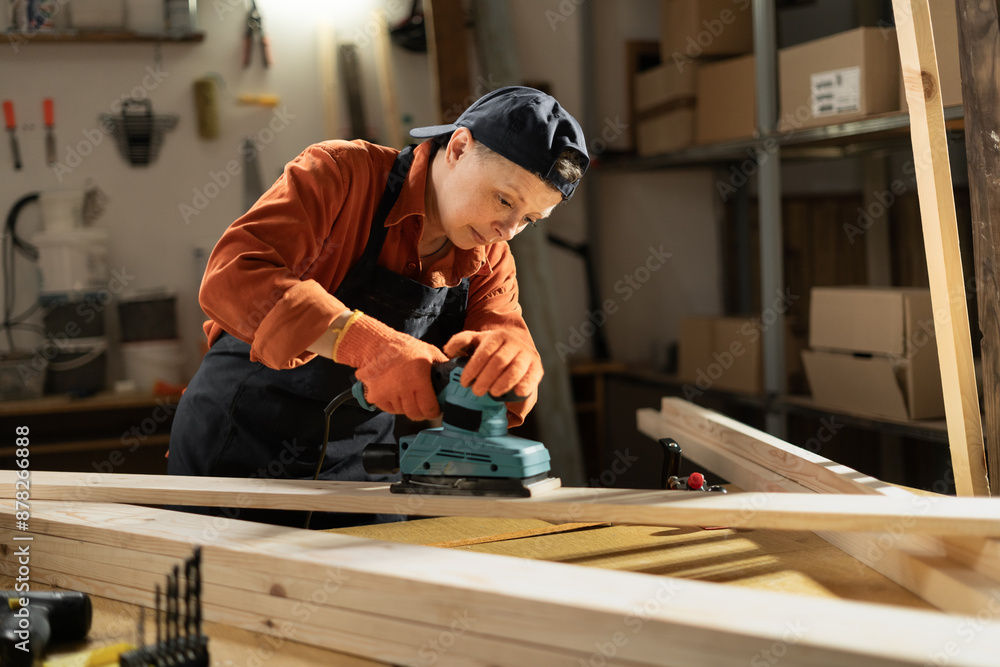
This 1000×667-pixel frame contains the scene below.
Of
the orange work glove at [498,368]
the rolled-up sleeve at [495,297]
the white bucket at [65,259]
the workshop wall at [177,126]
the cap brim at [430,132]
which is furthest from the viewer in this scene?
the workshop wall at [177,126]

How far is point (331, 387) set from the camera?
1.77 m

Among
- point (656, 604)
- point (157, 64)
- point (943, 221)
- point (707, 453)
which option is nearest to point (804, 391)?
point (707, 453)

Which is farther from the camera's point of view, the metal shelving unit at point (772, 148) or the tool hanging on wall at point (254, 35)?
the tool hanging on wall at point (254, 35)

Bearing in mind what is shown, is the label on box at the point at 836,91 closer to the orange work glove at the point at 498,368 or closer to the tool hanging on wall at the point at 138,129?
the orange work glove at the point at 498,368

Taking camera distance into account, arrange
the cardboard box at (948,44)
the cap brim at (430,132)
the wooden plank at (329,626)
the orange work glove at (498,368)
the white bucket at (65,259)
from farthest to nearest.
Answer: the white bucket at (65,259)
the cardboard box at (948,44)
the cap brim at (430,132)
the orange work glove at (498,368)
the wooden plank at (329,626)

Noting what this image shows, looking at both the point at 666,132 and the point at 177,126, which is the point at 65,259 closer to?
the point at 177,126

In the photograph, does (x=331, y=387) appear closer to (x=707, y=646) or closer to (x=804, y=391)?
(x=707, y=646)

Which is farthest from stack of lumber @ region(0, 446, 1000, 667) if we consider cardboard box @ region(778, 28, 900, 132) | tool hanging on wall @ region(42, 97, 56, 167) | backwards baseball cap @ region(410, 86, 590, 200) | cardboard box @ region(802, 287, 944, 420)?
tool hanging on wall @ region(42, 97, 56, 167)

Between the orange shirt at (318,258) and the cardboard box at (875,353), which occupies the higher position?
the orange shirt at (318,258)

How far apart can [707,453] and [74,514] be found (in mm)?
1417

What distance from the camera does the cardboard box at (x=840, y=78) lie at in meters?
3.01

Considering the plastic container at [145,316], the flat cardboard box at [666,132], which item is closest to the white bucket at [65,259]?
the plastic container at [145,316]

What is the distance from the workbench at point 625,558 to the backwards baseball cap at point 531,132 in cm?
68

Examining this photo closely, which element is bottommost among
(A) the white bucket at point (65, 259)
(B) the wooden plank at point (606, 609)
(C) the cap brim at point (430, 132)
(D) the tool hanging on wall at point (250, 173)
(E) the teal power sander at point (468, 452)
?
(B) the wooden plank at point (606, 609)
